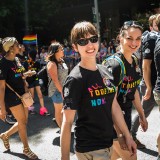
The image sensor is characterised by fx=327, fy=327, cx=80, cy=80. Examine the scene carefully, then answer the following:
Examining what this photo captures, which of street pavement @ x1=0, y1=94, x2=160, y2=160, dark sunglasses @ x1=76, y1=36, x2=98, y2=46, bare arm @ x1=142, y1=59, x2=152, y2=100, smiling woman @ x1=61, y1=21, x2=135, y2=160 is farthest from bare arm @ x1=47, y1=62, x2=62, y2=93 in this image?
dark sunglasses @ x1=76, y1=36, x2=98, y2=46

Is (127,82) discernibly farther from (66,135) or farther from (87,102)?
(66,135)

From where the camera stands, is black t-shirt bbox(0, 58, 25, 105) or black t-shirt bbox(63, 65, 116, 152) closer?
black t-shirt bbox(63, 65, 116, 152)

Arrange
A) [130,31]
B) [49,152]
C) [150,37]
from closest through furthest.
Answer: [130,31], [150,37], [49,152]

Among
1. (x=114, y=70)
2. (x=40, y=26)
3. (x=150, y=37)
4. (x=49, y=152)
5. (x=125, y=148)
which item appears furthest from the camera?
(x=40, y=26)

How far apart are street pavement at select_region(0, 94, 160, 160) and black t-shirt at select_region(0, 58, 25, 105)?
3.17ft

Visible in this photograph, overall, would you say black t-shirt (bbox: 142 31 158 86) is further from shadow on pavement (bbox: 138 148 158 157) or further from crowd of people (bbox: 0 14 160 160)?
shadow on pavement (bbox: 138 148 158 157)

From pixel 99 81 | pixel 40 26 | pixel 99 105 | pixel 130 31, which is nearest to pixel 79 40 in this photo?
pixel 99 81

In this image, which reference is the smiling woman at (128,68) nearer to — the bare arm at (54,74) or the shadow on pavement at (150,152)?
the shadow on pavement at (150,152)

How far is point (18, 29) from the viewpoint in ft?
81.5

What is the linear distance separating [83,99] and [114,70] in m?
0.68

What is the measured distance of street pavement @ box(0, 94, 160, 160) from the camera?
4.75 metres

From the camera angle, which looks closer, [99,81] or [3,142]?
[99,81]

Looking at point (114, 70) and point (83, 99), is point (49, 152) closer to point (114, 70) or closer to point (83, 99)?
point (114, 70)

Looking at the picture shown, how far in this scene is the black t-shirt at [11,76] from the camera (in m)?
4.49
